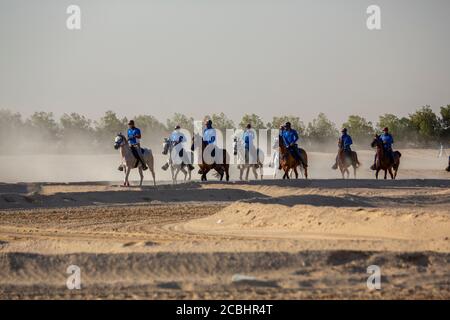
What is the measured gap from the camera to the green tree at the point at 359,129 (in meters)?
91.3

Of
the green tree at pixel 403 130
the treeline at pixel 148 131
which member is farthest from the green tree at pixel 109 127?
the green tree at pixel 403 130

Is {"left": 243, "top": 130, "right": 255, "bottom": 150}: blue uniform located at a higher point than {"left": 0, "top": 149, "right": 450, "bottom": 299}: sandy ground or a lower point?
higher

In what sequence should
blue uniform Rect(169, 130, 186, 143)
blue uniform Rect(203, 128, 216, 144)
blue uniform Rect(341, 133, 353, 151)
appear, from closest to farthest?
1. blue uniform Rect(203, 128, 216, 144)
2. blue uniform Rect(169, 130, 186, 143)
3. blue uniform Rect(341, 133, 353, 151)

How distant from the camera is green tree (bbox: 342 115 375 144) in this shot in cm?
9128

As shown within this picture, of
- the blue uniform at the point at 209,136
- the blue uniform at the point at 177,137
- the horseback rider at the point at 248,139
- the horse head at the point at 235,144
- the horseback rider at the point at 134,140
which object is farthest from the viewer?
the horse head at the point at 235,144

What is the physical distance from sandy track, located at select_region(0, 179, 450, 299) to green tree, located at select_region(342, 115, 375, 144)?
67.3m

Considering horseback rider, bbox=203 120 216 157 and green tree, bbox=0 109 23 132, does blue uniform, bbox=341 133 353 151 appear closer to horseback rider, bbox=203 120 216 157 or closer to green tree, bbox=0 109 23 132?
horseback rider, bbox=203 120 216 157

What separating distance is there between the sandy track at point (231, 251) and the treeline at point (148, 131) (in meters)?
65.9

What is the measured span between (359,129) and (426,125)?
6.34 metres

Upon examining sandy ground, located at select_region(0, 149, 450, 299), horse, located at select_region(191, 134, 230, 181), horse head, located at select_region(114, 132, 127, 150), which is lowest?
sandy ground, located at select_region(0, 149, 450, 299)

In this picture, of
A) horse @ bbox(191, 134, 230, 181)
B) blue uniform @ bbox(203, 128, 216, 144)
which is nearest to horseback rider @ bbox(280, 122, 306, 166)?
horse @ bbox(191, 134, 230, 181)

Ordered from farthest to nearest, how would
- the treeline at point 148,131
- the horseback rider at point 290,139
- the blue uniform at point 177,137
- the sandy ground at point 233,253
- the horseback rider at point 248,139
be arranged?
the treeline at point 148,131 < the horseback rider at point 248,139 < the blue uniform at point 177,137 < the horseback rider at point 290,139 < the sandy ground at point 233,253

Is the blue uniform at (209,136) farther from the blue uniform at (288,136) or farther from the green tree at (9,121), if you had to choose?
the green tree at (9,121)
